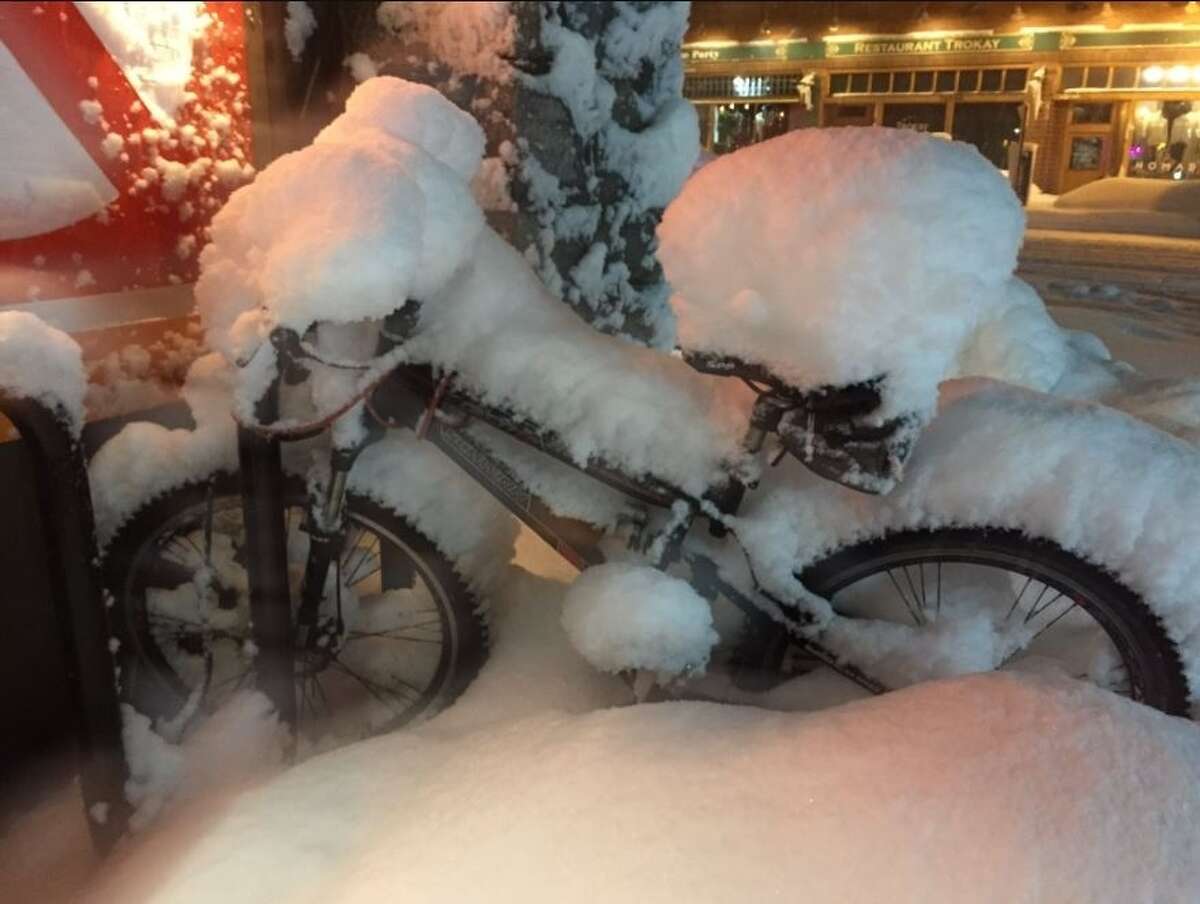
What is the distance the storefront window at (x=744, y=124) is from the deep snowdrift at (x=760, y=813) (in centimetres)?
169

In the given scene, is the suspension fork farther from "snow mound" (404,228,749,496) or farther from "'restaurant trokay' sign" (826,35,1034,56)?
"'restaurant trokay' sign" (826,35,1034,56)

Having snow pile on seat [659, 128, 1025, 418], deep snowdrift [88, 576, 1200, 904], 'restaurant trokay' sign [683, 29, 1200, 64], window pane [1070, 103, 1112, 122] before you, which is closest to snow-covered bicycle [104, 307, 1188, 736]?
snow pile on seat [659, 128, 1025, 418]

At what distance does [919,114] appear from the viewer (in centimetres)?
285

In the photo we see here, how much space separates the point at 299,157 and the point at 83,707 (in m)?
1.39

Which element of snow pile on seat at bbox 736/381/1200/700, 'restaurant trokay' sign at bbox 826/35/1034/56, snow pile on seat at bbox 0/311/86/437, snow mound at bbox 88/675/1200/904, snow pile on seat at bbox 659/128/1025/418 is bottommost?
snow mound at bbox 88/675/1200/904

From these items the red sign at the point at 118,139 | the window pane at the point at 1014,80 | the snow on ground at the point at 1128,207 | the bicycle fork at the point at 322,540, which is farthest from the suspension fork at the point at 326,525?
the window pane at the point at 1014,80

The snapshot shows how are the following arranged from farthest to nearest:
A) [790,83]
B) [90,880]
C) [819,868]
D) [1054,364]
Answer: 1. [1054,364]
2. [790,83]
3. [90,880]
4. [819,868]

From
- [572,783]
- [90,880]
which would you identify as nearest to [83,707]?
[90,880]

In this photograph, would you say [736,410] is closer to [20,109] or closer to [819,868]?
[819,868]

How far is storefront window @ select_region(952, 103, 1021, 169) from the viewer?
9.03ft

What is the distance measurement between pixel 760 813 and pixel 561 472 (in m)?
1.21

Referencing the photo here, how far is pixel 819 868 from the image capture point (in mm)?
1343

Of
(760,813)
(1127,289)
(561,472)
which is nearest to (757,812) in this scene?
(760,813)

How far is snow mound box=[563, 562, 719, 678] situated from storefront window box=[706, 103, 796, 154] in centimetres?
128
